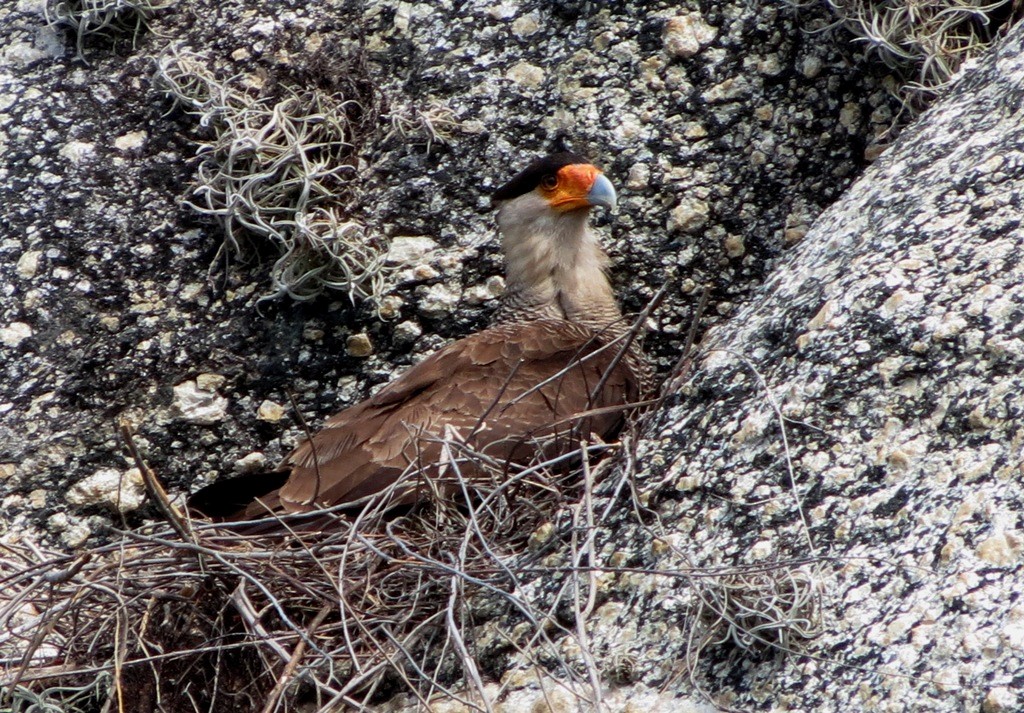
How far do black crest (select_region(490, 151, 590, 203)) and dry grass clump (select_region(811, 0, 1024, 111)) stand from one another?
0.98 m

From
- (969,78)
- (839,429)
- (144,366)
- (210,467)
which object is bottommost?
(210,467)

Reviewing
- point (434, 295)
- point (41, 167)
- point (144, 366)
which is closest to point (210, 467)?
point (144, 366)

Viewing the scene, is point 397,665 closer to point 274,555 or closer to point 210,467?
point 274,555

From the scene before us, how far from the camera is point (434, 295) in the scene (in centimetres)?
422

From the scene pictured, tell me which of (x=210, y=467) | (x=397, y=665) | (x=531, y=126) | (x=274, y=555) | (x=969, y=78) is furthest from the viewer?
(x=531, y=126)

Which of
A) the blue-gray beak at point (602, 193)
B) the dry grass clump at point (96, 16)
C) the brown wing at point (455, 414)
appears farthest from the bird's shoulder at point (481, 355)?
the dry grass clump at point (96, 16)

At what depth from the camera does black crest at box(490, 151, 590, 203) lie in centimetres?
419

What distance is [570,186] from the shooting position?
13.7ft

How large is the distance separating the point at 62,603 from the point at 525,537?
1.17 meters

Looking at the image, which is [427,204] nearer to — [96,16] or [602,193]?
[602,193]

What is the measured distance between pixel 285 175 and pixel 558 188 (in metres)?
0.89

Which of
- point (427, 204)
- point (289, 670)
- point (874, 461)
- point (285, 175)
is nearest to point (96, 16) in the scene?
point (285, 175)

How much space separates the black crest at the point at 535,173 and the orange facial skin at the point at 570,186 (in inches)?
0.8

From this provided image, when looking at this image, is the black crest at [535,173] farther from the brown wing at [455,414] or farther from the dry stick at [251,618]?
the dry stick at [251,618]
